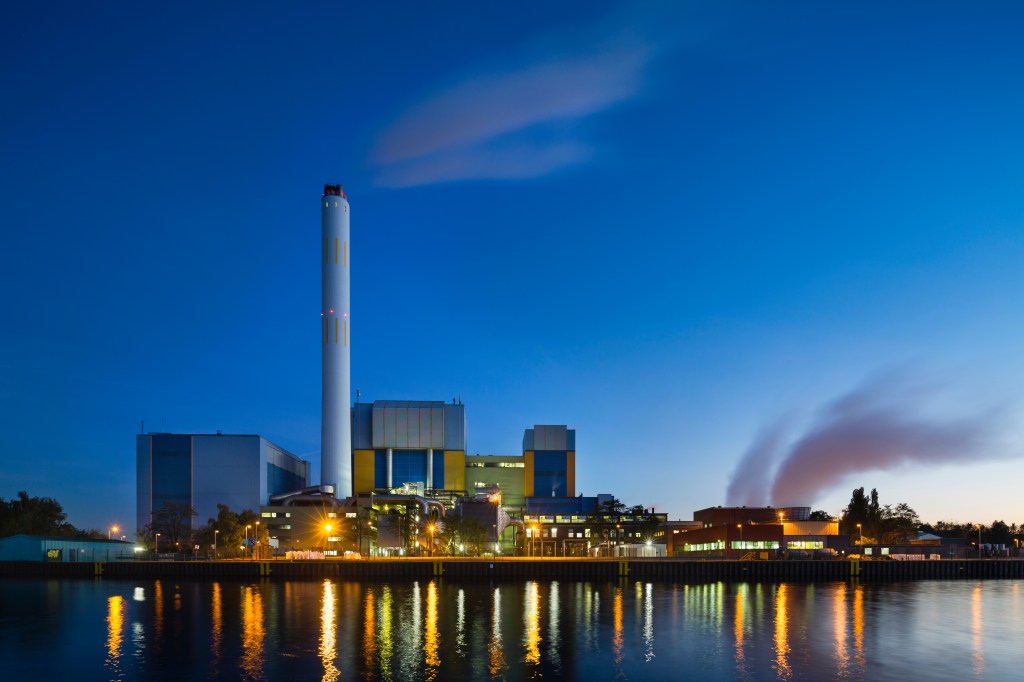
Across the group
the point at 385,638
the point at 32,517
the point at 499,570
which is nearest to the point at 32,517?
the point at 32,517

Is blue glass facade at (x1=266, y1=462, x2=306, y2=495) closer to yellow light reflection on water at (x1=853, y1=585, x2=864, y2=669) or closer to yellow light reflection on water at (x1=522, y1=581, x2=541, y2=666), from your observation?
yellow light reflection on water at (x1=522, y1=581, x2=541, y2=666)

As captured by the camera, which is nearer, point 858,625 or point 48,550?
point 858,625

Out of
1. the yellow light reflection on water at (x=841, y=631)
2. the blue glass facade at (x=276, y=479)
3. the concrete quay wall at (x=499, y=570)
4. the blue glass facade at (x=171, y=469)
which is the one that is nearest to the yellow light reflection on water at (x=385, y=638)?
the yellow light reflection on water at (x=841, y=631)

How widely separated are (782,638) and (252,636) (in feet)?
112

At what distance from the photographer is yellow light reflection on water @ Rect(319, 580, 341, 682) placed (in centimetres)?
4688

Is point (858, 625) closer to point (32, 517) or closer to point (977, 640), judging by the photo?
point (977, 640)

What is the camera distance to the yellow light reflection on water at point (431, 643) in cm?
4740

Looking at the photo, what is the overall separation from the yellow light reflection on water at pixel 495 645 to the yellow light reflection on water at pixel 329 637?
8058 millimetres

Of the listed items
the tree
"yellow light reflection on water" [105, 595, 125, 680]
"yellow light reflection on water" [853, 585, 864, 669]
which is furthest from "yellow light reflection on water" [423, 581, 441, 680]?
the tree

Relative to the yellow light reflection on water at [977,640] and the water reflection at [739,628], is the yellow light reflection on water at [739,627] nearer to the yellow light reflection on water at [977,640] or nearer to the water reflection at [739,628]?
the water reflection at [739,628]

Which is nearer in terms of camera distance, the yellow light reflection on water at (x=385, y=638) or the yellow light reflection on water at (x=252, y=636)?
the yellow light reflection on water at (x=252, y=636)

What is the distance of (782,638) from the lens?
57.6 metres

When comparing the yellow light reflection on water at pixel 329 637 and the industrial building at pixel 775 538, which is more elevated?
the yellow light reflection on water at pixel 329 637

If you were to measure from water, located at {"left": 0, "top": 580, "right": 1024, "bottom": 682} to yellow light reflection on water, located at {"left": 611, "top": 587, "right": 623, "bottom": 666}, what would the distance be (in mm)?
127
